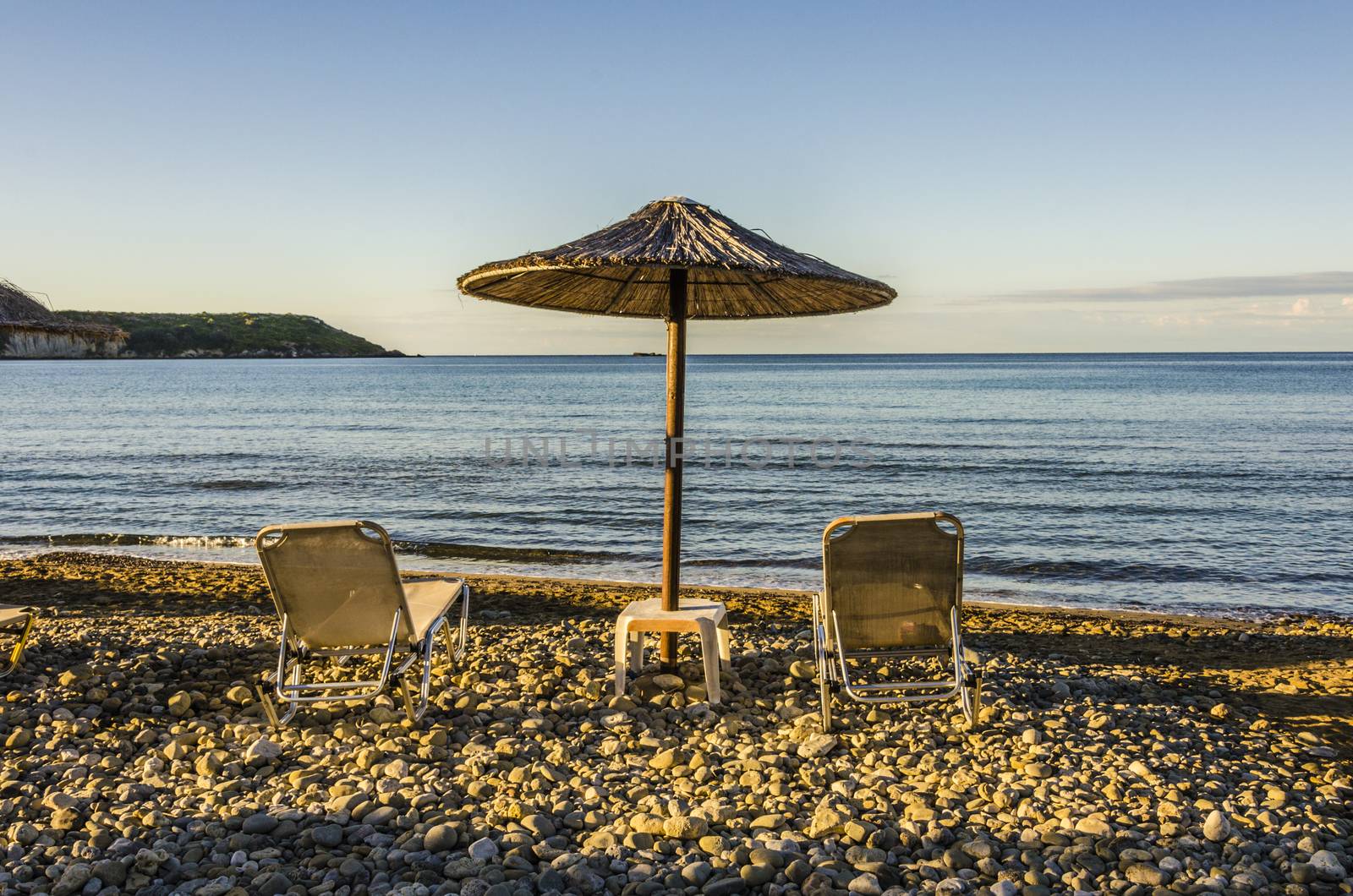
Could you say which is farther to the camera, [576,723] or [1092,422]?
[1092,422]

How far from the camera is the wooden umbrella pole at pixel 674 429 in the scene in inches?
193

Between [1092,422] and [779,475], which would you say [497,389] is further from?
[779,475]

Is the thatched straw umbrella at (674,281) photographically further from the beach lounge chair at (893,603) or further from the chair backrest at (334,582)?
the chair backrest at (334,582)

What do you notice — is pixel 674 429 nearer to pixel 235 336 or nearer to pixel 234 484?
pixel 234 484

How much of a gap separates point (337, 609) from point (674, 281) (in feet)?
8.50

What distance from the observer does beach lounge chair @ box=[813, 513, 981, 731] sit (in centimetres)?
444

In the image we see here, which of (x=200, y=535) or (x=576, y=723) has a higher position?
(x=576, y=723)

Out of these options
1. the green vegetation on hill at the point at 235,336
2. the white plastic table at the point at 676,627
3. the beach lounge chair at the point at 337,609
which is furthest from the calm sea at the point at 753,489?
the green vegetation on hill at the point at 235,336

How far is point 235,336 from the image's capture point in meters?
142

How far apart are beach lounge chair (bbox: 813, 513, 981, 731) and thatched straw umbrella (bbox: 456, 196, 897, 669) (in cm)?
92

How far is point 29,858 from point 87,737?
1.32m

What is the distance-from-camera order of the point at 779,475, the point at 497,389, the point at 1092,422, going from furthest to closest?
1. the point at 497,389
2. the point at 1092,422
3. the point at 779,475

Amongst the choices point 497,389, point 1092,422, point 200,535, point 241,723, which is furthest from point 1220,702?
point 497,389

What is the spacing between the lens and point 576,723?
14.9ft
